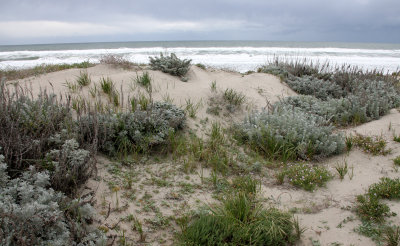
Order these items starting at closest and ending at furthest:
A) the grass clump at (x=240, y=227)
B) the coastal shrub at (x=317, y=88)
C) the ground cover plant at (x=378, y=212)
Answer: the grass clump at (x=240, y=227), the ground cover plant at (x=378, y=212), the coastal shrub at (x=317, y=88)

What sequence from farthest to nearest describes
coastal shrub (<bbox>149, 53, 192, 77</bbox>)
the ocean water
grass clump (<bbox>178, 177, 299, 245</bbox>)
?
the ocean water
coastal shrub (<bbox>149, 53, 192, 77</bbox>)
grass clump (<bbox>178, 177, 299, 245</bbox>)

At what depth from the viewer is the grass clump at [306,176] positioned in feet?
13.0

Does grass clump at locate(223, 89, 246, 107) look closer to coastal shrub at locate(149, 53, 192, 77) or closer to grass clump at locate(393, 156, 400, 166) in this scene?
coastal shrub at locate(149, 53, 192, 77)

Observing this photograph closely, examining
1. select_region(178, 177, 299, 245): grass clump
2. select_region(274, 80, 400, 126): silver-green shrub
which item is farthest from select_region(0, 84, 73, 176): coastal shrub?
select_region(274, 80, 400, 126): silver-green shrub

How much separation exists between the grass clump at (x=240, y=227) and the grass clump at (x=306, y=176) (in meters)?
0.93

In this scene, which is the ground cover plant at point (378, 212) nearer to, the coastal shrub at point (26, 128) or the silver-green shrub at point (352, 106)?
the silver-green shrub at point (352, 106)

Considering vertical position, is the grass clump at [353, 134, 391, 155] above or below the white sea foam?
below

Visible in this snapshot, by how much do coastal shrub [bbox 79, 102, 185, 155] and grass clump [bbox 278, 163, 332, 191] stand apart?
2089 mm

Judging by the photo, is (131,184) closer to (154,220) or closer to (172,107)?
(154,220)

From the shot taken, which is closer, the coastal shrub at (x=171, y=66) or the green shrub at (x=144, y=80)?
the green shrub at (x=144, y=80)

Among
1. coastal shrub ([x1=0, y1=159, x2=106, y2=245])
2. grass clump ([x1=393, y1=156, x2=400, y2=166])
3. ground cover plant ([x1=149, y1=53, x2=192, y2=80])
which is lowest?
grass clump ([x1=393, y1=156, x2=400, y2=166])

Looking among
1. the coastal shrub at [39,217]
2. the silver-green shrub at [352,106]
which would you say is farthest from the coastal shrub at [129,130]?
the silver-green shrub at [352,106]

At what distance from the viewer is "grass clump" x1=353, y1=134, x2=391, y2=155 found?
4.77 metres

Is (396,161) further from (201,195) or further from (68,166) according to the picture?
(68,166)
